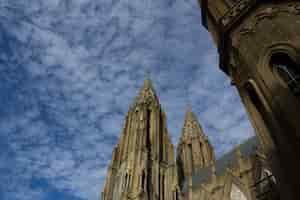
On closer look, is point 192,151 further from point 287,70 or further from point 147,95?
point 287,70

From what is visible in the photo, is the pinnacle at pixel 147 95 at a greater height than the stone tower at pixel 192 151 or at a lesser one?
greater

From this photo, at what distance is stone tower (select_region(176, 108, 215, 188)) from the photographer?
36.6 meters

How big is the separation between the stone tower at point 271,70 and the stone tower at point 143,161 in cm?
1770

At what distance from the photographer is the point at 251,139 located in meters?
28.1

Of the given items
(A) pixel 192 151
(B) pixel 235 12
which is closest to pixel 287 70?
(B) pixel 235 12

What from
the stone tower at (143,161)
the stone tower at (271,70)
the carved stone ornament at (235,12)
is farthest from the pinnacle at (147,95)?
the stone tower at (271,70)

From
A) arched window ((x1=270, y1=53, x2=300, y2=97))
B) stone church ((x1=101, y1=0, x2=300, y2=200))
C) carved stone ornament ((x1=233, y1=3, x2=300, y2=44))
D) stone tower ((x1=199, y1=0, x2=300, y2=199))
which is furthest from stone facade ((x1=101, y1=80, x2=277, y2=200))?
carved stone ornament ((x1=233, y1=3, x2=300, y2=44))

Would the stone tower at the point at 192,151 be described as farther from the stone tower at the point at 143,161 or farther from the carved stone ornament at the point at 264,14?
the carved stone ornament at the point at 264,14

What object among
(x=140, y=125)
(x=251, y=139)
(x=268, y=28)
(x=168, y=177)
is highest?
(x=140, y=125)

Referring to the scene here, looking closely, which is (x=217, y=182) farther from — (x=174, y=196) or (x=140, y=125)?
(x=140, y=125)

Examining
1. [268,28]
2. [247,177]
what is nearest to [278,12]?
[268,28]

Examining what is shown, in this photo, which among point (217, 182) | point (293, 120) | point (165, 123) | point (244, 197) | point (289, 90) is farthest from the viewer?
point (165, 123)

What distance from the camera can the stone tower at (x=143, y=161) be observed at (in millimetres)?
24734

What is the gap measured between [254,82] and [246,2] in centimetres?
231
